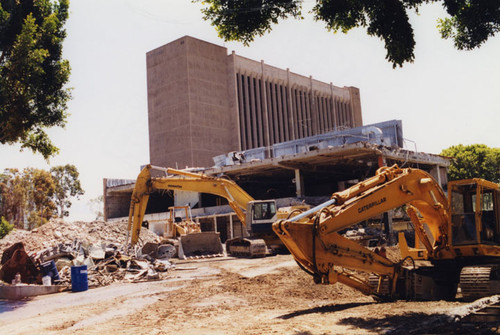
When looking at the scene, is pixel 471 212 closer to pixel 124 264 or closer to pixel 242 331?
pixel 242 331

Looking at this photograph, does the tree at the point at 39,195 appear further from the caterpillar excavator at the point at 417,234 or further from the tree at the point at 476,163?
the caterpillar excavator at the point at 417,234

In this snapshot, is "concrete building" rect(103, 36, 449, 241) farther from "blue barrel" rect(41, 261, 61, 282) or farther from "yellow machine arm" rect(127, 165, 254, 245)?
"blue barrel" rect(41, 261, 61, 282)

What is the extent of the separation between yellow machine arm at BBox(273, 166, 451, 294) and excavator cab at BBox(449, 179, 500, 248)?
0.23m

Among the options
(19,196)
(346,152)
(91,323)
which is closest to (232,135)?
(19,196)

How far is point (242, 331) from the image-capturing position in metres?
8.53

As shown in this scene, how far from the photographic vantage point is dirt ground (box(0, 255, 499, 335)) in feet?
27.2

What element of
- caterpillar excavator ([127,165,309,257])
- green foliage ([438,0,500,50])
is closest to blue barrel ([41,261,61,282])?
caterpillar excavator ([127,165,309,257])

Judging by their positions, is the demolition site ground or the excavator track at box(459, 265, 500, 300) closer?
the demolition site ground

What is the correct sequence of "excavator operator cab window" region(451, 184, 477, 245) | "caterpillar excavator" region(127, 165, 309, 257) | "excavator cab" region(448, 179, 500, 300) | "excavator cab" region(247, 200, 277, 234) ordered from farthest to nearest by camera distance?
"excavator cab" region(247, 200, 277, 234) < "caterpillar excavator" region(127, 165, 309, 257) < "excavator operator cab window" region(451, 184, 477, 245) < "excavator cab" region(448, 179, 500, 300)

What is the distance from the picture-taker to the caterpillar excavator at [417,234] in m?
8.93

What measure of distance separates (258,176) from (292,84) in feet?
116

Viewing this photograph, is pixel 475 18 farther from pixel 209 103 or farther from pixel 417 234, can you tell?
pixel 209 103

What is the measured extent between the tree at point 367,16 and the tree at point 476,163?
4793 centimetres

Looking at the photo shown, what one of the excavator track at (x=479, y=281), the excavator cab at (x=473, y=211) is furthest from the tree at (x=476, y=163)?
the excavator track at (x=479, y=281)
